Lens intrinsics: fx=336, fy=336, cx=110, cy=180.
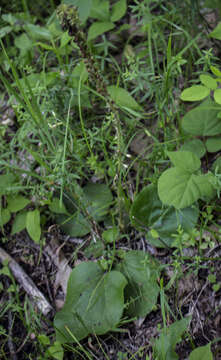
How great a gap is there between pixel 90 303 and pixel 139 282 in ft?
0.84

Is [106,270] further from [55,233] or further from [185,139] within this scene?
[185,139]

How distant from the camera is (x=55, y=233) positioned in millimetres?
1952

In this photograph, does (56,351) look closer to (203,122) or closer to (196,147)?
(196,147)

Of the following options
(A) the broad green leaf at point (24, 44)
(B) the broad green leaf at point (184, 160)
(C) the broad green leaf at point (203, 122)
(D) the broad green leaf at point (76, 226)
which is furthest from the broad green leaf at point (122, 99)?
(A) the broad green leaf at point (24, 44)

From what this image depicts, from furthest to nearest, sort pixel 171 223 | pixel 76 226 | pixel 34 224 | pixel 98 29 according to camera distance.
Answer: pixel 98 29 < pixel 76 226 < pixel 34 224 < pixel 171 223

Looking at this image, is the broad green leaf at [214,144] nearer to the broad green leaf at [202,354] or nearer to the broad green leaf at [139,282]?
the broad green leaf at [139,282]

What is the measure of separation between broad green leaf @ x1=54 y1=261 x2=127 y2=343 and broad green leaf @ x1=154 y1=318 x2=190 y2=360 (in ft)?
0.75

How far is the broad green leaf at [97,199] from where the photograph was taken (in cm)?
186

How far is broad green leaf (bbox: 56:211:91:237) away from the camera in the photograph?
1.85 meters

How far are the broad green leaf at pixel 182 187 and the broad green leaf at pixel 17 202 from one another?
2.75 feet

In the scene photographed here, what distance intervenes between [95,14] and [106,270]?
1.51m

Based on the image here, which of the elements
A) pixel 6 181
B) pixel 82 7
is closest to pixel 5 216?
pixel 6 181

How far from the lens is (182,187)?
1.41m

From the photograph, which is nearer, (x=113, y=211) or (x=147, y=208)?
(x=147, y=208)
